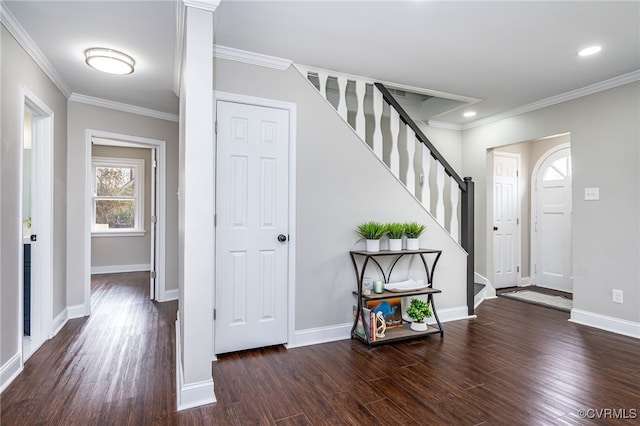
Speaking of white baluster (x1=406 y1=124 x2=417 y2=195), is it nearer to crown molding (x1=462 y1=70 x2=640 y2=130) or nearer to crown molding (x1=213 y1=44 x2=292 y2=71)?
crown molding (x1=213 y1=44 x2=292 y2=71)

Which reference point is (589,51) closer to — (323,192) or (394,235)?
(394,235)

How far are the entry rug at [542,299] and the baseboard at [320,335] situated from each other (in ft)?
9.34

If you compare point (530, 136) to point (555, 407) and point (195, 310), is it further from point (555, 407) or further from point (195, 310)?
point (195, 310)

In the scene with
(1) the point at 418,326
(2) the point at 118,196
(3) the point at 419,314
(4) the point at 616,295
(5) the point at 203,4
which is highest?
(5) the point at 203,4

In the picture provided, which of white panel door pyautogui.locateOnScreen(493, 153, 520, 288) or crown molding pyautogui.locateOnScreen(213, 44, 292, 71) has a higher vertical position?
crown molding pyautogui.locateOnScreen(213, 44, 292, 71)

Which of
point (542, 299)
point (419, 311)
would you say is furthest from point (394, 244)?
point (542, 299)

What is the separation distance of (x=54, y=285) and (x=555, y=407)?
4325mm

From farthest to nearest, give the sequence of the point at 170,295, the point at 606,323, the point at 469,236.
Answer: the point at 170,295, the point at 469,236, the point at 606,323

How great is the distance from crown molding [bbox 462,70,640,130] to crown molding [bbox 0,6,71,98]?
16.6 feet

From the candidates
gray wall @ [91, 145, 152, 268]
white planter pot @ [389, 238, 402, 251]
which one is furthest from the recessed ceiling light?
gray wall @ [91, 145, 152, 268]

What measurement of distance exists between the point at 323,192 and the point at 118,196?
5585mm

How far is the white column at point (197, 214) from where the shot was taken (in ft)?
6.95

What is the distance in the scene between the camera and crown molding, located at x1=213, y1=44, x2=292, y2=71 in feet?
9.46

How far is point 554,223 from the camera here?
5.46m
